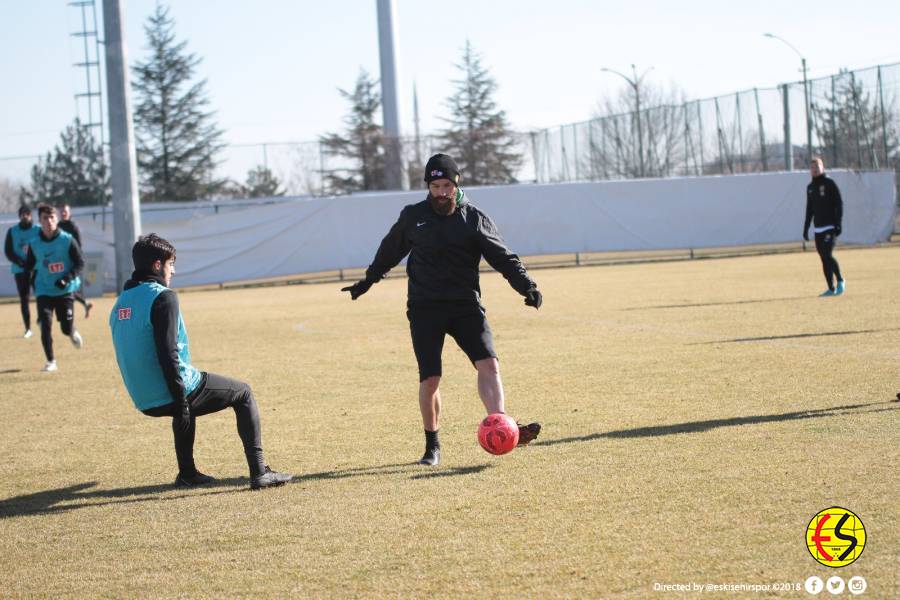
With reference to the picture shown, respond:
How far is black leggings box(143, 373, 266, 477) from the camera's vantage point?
276 inches

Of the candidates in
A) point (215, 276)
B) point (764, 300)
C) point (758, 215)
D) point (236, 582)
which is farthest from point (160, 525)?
point (758, 215)

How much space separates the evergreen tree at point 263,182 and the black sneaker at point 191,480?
51022mm

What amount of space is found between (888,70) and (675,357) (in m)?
36.8

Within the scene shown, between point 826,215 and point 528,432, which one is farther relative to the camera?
point 826,215

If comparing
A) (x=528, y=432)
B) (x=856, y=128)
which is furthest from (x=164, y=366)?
(x=856, y=128)

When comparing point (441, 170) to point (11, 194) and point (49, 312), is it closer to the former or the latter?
point (49, 312)

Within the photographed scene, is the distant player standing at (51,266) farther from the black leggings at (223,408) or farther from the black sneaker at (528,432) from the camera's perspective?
the black sneaker at (528,432)

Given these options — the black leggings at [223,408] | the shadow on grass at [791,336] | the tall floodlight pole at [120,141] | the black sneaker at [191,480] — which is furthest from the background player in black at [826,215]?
the tall floodlight pole at [120,141]

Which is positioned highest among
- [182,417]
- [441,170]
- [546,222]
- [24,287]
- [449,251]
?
[546,222]

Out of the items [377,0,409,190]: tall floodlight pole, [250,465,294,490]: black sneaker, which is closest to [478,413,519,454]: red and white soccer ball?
[250,465,294,490]: black sneaker

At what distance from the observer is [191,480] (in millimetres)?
7184

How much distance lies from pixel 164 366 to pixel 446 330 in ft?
6.22

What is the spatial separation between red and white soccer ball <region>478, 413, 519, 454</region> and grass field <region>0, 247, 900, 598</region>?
0.52 feet

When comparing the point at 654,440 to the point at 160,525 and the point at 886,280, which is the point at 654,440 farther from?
the point at 886,280
